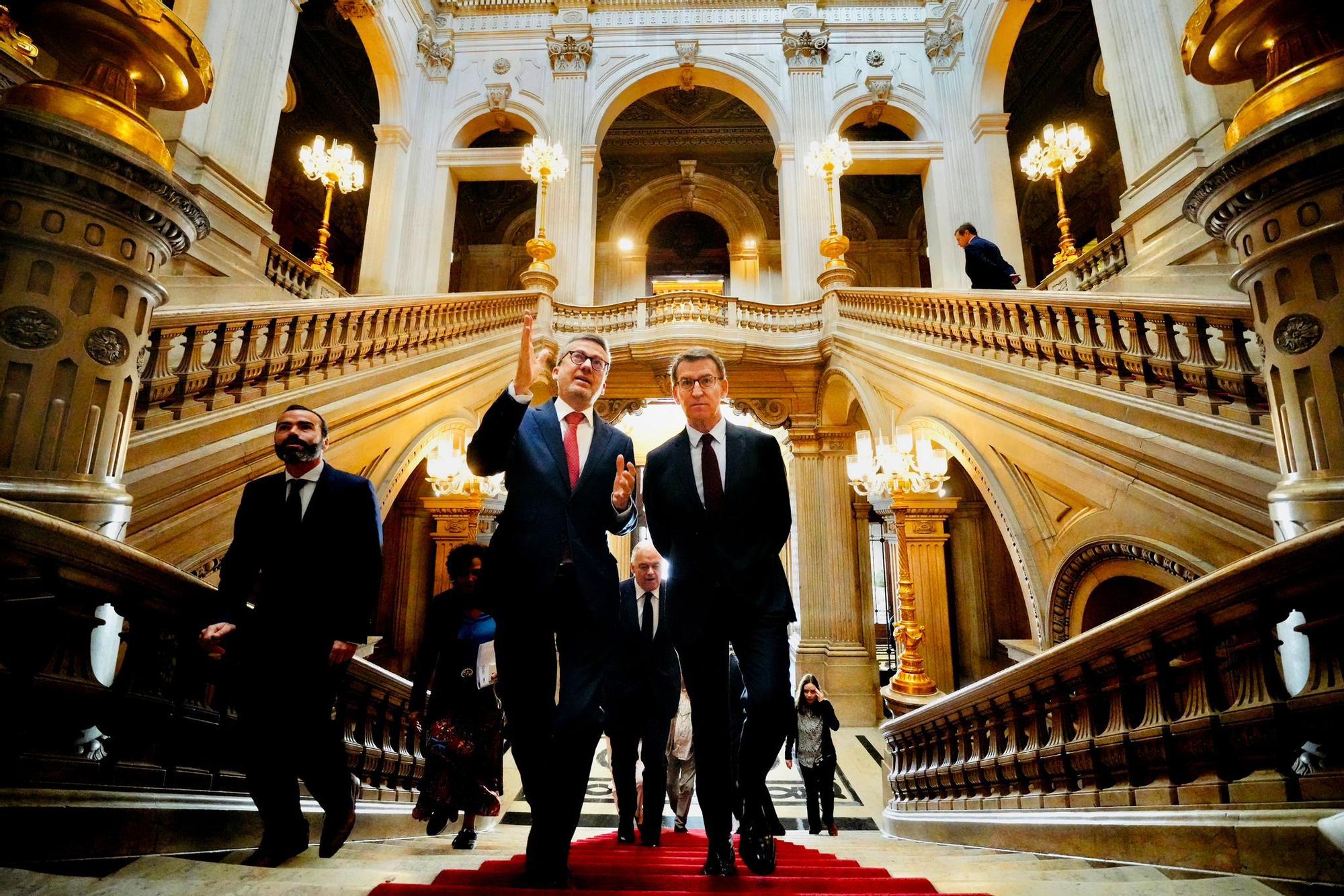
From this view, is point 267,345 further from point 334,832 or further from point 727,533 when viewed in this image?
point 727,533

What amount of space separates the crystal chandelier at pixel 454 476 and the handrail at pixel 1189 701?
6235 mm

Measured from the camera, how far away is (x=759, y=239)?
57.3 ft

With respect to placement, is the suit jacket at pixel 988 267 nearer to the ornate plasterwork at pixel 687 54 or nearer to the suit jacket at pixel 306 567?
the suit jacket at pixel 306 567

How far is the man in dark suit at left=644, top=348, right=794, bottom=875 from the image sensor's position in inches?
76.0

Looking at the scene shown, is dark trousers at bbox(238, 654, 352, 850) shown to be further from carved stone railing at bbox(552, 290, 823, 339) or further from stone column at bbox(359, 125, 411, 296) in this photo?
stone column at bbox(359, 125, 411, 296)

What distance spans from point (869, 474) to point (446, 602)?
6.76m

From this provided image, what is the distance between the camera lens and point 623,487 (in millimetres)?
1938

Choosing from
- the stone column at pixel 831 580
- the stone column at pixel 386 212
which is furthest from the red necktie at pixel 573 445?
the stone column at pixel 386 212

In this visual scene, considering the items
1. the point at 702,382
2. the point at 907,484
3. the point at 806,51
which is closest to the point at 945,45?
the point at 806,51

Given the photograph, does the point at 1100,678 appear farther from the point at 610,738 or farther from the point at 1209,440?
the point at 610,738

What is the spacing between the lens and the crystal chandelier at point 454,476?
858cm

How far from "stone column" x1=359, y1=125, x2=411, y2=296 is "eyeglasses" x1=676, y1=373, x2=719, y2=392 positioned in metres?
11.8

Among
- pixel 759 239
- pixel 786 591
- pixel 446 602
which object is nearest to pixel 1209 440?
pixel 786 591

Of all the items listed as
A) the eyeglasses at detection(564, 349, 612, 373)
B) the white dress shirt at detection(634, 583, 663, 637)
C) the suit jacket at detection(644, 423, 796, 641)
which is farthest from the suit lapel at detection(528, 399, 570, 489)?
the white dress shirt at detection(634, 583, 663, 637)
